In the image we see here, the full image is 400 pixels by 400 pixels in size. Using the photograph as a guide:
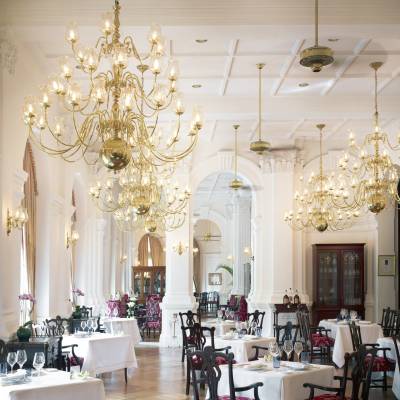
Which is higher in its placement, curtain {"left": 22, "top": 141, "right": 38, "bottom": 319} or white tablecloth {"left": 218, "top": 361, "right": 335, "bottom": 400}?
curtain {"left": 22, "top": 141, "right": 38, "bottom": 319}

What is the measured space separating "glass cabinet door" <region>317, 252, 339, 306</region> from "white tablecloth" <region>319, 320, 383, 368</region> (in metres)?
3.58

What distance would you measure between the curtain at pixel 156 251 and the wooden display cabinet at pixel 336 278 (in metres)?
15.1

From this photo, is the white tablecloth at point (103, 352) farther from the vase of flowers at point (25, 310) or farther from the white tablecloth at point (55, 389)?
the white tablecloth at point (55, 389)

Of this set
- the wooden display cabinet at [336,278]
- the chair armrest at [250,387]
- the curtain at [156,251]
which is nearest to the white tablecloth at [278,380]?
the chair armrest at [250,387]

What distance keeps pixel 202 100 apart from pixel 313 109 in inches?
87.3

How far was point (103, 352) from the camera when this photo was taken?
10484mm

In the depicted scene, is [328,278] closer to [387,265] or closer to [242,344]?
[387,265]

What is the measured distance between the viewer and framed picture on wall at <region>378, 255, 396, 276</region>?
16594 mm

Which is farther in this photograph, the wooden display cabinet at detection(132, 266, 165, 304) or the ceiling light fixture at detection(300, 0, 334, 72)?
the wooden display cabinet at detection(132, 266, 165, 304)

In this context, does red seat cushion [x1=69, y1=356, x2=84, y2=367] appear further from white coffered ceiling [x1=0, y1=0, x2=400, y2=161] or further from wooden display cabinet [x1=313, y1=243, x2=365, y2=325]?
wooden display cabinet [x1=313, y1=243, x2=365, y2=325]

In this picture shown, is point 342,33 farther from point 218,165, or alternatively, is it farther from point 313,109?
point 218,165

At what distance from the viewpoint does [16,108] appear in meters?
8.87

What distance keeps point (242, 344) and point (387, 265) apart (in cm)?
766

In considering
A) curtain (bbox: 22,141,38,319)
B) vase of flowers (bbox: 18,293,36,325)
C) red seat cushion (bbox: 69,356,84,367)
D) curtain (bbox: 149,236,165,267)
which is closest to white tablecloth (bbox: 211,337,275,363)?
red seat cushion (bbox: 69,356,84,367)
